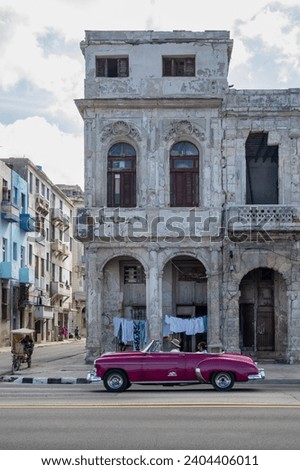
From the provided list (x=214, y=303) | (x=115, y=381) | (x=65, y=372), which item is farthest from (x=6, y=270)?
(x=115, y=381)

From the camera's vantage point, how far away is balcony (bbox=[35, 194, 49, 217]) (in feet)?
194

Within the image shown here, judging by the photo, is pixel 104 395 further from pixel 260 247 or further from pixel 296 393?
pixel 260 247

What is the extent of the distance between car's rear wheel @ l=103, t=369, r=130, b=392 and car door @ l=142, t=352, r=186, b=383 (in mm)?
500

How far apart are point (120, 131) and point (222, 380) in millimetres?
15013

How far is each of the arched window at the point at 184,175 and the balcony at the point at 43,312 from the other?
2909 centimetres

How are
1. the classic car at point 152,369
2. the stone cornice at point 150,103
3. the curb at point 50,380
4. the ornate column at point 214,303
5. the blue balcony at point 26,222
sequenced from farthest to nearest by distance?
the blue balcony at point 26,222, the stone cornice at point 150,103, the ornate column at point 214,303, the curb at point 50,380, the classic car at point 152,369

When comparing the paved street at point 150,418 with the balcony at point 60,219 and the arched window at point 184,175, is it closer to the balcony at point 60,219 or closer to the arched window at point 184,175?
the arched window at point 184,175

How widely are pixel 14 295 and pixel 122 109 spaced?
78.9 ft

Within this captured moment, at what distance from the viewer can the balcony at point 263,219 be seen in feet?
101

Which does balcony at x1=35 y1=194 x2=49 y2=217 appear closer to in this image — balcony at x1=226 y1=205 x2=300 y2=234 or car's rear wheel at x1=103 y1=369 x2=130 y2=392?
balcony at x1=226 y1=205 x2=300 y2=234

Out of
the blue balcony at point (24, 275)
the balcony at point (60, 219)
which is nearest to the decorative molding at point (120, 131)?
the blue balcony at point (24, 275)

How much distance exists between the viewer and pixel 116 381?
19656 mm

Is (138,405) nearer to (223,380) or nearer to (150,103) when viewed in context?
(223,380)

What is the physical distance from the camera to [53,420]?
13109 mm
